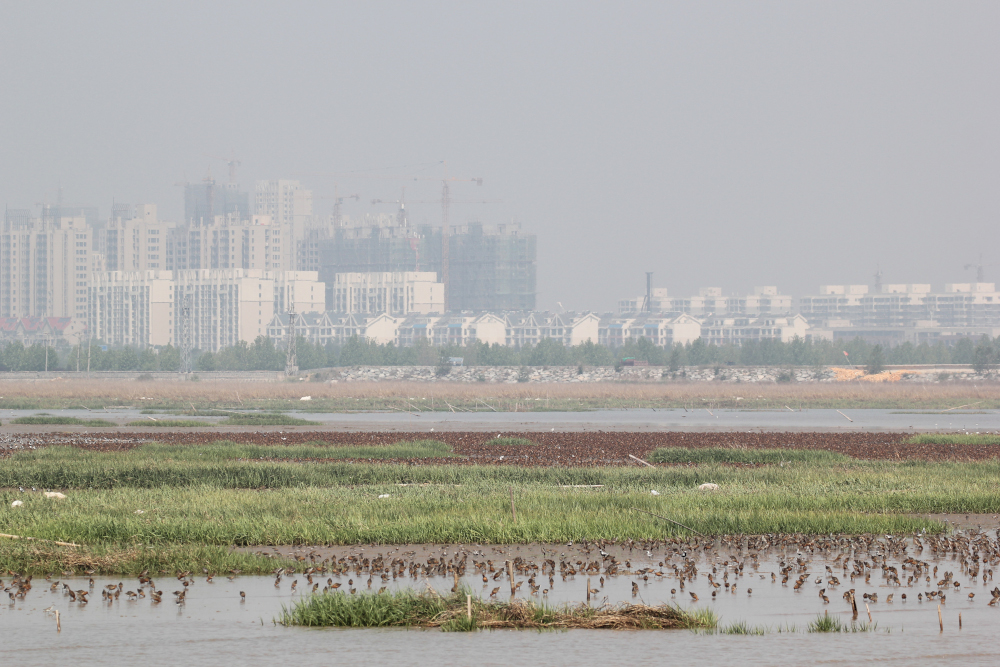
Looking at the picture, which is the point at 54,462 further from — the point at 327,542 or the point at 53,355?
the point at 53,355

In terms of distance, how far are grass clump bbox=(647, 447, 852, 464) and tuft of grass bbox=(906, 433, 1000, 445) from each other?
9.01 metres

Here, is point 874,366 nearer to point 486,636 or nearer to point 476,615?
point 476,615

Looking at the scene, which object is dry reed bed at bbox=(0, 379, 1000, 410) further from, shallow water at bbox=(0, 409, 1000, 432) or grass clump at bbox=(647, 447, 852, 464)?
grass clump at bbox=(647, 447, 852, 464)

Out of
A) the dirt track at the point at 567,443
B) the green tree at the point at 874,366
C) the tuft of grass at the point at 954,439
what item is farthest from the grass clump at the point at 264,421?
the green tree at the point at 874,366

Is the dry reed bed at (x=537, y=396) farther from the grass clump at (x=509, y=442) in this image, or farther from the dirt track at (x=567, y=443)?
the grass clump at (x=509, y=442)

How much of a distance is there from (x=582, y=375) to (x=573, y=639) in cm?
15957

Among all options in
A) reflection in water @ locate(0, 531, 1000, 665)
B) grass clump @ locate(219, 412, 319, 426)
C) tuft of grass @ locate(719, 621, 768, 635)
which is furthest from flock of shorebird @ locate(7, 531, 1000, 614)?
grass clump @ locate(219, 412, 319, 426)

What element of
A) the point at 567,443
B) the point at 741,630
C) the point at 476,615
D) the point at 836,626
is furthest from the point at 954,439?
the point at 476,615

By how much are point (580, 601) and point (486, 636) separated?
2.22 metres

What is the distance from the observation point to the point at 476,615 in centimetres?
1481

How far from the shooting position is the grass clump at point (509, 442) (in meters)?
46.2

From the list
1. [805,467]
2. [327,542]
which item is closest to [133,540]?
[327,542]

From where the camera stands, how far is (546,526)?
21.4 m

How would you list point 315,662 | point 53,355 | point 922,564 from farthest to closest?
1. point 53,355
2. point 922,564
3. point 315,662
